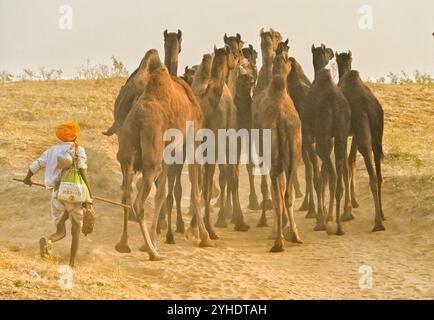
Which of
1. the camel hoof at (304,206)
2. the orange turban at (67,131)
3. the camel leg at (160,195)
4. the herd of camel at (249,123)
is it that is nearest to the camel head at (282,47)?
the herd of camel at (249,123)

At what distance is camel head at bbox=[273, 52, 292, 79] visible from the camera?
12.6 metres

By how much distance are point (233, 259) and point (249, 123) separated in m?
3.63

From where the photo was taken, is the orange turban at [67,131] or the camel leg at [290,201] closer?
the orange turban at [67,131]

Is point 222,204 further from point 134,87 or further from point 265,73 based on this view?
point 134,87

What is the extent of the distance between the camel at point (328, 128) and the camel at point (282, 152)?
2.96ft

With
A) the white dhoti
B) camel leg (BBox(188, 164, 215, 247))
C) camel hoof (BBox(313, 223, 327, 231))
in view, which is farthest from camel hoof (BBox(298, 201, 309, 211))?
the white dhoti

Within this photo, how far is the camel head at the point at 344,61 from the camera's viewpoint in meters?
14.0

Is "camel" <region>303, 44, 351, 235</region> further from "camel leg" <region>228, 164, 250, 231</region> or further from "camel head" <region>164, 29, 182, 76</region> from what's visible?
"camel head" <region>164, 29, 182, 76</region>

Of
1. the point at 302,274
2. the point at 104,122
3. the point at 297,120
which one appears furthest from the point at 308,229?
the point at 104,122

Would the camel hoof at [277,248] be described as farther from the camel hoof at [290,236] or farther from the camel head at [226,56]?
the camel head at [226,56]

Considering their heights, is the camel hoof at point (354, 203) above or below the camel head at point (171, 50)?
below

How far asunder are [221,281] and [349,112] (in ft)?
14.5

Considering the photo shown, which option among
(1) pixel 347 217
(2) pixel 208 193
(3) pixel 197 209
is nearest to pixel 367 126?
(1) pixel 347 217

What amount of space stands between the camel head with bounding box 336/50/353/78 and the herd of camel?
17 mm
